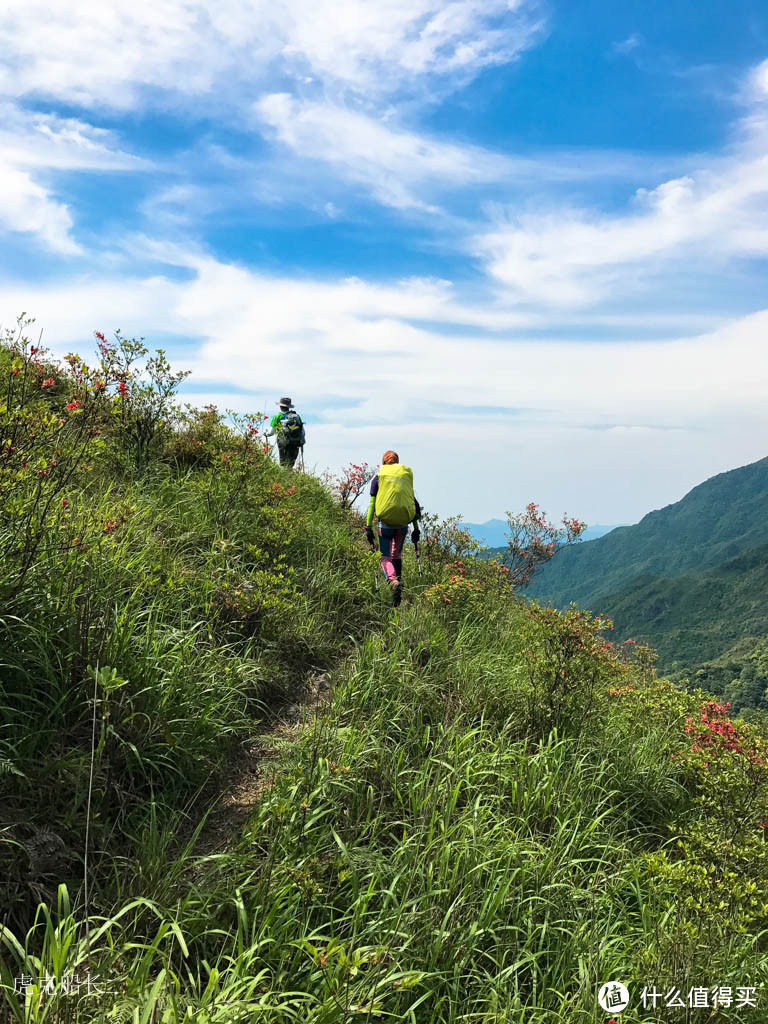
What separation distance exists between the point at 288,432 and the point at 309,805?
1030cm

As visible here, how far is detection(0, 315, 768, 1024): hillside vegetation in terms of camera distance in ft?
8.76

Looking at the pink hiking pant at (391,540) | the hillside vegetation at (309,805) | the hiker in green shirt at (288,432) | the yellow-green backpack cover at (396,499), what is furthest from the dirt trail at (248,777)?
the hiker in green shirt at (288,432)

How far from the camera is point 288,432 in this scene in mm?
12898

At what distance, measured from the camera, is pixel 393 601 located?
758cm

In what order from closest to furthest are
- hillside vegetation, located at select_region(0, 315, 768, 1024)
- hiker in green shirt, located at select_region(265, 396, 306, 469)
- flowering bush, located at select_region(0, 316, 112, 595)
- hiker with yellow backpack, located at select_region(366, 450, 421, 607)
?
hillside vegetation, located at select_region(0, 315, 768, 1024), flowering bush, located at select_region(0, 316, 112, 595), hiker with yellow backpack, located at select_region(366, 450, 421, 607), hiker in green shirt, located at select_region(265, 396, 306, 469)

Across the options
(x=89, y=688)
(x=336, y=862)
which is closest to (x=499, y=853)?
(x=336, y=862)

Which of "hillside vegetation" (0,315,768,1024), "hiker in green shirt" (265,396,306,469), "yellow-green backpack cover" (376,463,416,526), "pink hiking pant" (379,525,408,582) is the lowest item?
"hillside vegetation" (0,315,768,1024)

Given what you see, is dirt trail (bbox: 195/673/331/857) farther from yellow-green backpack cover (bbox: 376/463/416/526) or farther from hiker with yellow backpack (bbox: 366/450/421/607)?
yellow-green backpack cover (bbox: 376/463/416/526)

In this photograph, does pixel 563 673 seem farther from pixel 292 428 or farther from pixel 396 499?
pixel 292 428

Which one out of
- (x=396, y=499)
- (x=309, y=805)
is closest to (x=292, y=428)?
(x=396, y=499)

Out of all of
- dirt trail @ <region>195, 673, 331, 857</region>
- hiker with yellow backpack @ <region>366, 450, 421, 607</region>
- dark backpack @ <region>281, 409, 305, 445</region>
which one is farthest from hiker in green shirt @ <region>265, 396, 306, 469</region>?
dirt trail @ <region>195, 673, 331, 857</region>

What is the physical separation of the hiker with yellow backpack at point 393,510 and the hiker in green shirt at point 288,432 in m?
4.82

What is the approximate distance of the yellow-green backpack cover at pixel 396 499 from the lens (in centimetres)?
823

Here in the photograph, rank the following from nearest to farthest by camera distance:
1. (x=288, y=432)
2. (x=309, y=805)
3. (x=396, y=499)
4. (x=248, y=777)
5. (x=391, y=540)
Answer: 1. (x=309, y=805)
2. (x=248, y=777)
3. (x=396, y=499)
4. (x=391, y=540)
5. (x=288, y=432)
